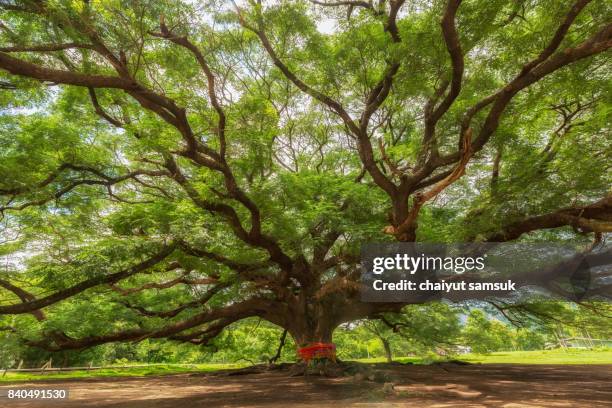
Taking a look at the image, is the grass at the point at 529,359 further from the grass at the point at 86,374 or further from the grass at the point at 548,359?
the grass at the point at 86,374

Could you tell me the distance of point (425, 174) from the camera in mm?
5684

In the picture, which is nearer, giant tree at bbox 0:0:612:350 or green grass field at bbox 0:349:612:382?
giant tree at bbox 0:0:612:350

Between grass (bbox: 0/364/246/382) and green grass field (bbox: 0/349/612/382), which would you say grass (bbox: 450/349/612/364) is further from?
grass (bbox: 0/364/246/382)

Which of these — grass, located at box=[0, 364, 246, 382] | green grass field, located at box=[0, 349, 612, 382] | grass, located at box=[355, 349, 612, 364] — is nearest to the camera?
grass, located at box=[0, 364, 246, 382]

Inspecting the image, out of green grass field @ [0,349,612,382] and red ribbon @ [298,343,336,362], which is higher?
red ribbon @ [298,343,336,362]

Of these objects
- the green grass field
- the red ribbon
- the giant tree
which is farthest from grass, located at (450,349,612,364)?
the giant tree

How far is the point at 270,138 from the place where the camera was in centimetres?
654

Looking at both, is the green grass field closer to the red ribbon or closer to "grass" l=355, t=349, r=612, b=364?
"grass" l=355, t=349, r=612, b=364

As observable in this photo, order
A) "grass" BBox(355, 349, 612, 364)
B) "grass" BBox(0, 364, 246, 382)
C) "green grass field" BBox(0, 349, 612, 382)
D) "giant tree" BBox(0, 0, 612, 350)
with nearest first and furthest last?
"giant tree" BBox(0, 0, 612, 350)
"grass" BBox(0, 364, 246, 382)
"green grass field" BBox(0, 349, 612, 382)
"grass" BBox(355, 349, 612, 364)

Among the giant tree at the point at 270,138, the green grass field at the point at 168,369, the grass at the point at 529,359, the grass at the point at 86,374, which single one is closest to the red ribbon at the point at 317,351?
the giant tree at the point at 270,138

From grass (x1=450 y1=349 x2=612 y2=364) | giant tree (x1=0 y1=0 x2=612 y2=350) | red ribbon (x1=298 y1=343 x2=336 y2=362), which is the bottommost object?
grass (x1=450 y1=349 x2=612 y2=364)

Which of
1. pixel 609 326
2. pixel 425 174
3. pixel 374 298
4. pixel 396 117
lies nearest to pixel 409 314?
pixel 374 298

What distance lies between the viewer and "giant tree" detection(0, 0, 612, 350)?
181 inches

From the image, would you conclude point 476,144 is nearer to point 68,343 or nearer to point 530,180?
point 530,180
